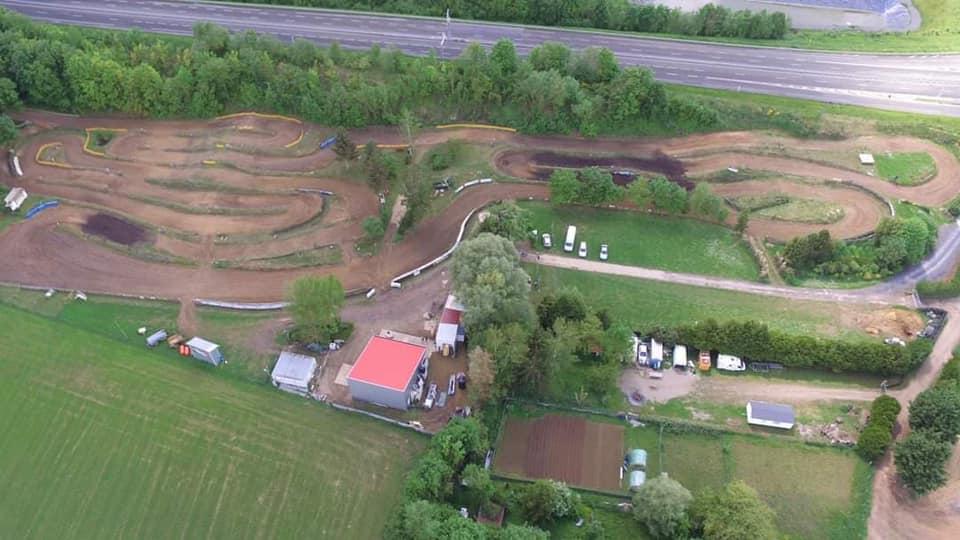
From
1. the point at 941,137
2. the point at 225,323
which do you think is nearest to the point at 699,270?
the point at 941,137

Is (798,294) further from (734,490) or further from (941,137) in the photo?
(941,137)

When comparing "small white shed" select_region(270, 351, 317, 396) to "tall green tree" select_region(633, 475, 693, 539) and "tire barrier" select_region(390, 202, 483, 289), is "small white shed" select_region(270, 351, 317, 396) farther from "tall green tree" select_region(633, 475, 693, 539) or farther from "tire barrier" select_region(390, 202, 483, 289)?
"tall green tree" select_region(633, 475, 693, 539)

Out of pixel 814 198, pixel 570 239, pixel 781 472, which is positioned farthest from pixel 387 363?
pixel 814 198

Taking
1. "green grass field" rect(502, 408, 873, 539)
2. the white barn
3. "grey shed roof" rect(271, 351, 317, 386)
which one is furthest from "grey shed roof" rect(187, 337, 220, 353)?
the white barn

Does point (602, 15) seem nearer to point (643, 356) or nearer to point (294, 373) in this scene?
point (643, 356)

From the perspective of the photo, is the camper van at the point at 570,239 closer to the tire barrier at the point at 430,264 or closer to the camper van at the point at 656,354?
the tire barrier at the point at 430,264

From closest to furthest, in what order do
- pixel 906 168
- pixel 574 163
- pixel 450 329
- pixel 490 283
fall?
pixel 490 283 < pixel 450 329 < pixel 906 168 < pixel 574 163
